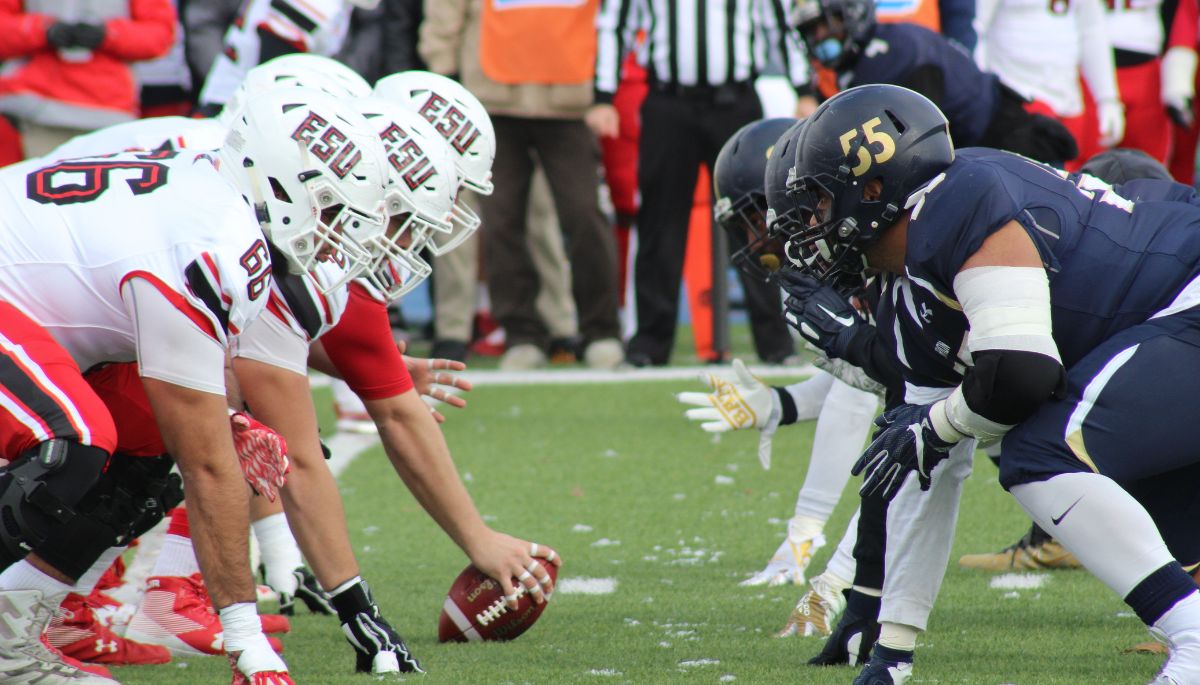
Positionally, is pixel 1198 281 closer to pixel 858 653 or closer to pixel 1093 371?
pixel 1093 371

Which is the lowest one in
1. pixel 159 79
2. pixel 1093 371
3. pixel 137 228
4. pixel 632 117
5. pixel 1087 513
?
pixel 632 117

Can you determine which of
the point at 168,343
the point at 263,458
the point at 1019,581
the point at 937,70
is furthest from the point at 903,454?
the point at 937,70

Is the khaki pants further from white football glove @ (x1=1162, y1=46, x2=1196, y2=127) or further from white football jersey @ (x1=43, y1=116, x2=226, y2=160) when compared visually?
white football jersey @ (x1=43, y1=116, x2=226, y2=160)

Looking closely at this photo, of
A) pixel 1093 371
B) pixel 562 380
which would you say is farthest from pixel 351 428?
pixel 1093 371

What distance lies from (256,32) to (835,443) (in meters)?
3.60

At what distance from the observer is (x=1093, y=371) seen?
3027 mm

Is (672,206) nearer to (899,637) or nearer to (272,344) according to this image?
(272,344)

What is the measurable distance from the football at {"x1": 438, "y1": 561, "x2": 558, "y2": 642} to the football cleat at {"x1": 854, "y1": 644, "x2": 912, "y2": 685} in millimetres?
1093

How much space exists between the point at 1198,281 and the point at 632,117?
23.8 ft

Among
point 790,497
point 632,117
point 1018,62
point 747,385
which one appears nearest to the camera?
point 747,385

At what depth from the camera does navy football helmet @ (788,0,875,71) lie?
5840mm

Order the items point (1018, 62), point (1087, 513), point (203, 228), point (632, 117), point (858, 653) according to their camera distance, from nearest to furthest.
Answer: point (1087, 513), point (203, 228), point (858, 653), point (1018, 62), point (632, 117)

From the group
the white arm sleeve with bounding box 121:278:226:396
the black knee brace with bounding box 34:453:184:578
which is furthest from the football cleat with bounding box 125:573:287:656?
the white arm sleeve with bounding box 121:278:226:396

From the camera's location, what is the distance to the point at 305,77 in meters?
4.87
